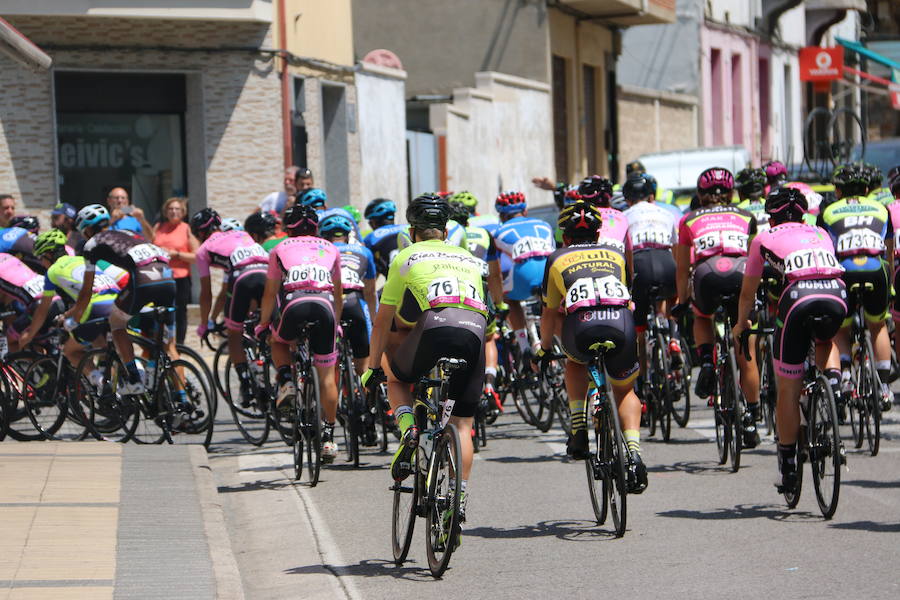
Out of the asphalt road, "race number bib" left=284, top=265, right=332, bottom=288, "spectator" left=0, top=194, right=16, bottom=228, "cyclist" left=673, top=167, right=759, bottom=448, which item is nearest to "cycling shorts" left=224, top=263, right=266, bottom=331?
the asphalt road

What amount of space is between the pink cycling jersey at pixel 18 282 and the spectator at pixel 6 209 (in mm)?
3102

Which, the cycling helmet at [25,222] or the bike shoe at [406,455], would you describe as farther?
the cycling helmet at [25,222]

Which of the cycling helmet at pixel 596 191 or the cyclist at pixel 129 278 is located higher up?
the cycling helmet at pixel 596 191

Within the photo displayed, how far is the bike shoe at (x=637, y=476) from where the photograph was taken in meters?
8.78

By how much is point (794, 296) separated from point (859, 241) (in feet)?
9.02

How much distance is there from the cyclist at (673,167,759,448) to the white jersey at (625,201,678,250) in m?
1.06

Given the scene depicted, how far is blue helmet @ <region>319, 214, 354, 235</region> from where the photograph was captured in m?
12.5

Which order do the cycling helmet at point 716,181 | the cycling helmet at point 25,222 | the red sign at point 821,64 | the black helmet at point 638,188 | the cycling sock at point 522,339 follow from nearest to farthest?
the cycling helmet at point 716,181, the black helmet at point 638,188, the cycling sock at point 522,339, the cycling helmet at point 25,222, the red sign at point 821,64

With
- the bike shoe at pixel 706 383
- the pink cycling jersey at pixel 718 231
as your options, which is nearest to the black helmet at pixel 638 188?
the pink cycling jersey at pixel 718 231

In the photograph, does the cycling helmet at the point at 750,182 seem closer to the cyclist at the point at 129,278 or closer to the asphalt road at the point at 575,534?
the asphalt road at the point at 575,534

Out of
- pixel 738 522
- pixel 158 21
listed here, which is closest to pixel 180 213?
pixel 158 21

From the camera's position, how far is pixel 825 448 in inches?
364

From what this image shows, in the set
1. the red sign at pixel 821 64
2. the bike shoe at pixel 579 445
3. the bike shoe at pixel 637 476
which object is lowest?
the bike shoe at pixel 637 476

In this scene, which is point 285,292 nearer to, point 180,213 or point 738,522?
point 738,522
